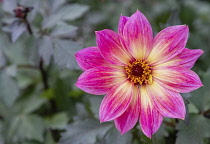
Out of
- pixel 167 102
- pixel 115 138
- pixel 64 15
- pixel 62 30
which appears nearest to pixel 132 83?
pixel 167 102

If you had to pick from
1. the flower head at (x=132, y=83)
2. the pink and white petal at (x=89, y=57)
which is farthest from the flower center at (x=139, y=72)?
the pink and white petal at (x=89, y=57)

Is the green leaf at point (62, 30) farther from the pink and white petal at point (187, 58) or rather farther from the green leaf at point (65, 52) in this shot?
the pink and white petal at point (187, 58)

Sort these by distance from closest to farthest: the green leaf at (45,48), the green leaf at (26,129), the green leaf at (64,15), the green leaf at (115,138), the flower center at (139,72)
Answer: the flower center at (139,72) < the green leaf at (115,138) < the green leaf at (45,48) < the green leaf at (64,15) < the green leaf at (26,129)

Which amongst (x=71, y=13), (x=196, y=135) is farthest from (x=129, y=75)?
(x=71, y=13)

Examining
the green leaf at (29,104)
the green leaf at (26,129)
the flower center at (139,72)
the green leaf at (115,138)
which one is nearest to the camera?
the flower center at (139,72)

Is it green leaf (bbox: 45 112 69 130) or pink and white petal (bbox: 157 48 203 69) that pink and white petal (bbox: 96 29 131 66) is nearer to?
pink and white petal (bbox: 157 48 203 69)

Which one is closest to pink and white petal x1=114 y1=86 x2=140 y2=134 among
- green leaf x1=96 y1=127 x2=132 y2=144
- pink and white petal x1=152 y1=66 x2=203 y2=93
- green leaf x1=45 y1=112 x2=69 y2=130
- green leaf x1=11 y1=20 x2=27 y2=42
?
pink and white petal x1=152 y1=66 x2=203 y2=93

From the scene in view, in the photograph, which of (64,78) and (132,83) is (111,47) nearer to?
(132,83)
